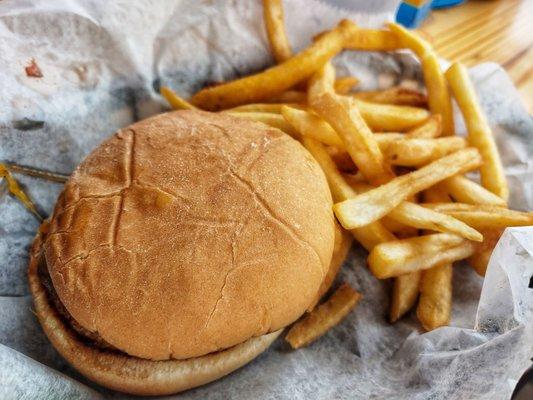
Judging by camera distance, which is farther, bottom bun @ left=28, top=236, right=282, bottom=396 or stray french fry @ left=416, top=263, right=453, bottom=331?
stray french fry @ left=416, top=263, right=453, bottom=331

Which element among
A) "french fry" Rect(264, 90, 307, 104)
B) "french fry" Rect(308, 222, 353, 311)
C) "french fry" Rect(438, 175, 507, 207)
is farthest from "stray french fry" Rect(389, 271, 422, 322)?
"french fry" Rect(264, 90, 307, 104)

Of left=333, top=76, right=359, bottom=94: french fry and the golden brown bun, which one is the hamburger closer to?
the golden brown bun

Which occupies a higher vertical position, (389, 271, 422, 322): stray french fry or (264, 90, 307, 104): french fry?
(264, 90, 307, 104): french fry

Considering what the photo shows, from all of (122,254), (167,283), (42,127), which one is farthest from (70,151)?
(167,283)

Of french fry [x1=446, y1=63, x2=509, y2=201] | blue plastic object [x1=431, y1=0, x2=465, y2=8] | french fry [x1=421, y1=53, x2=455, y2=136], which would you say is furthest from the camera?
blue plastic object [x1=431, y1=0, x2=465, y2=8]

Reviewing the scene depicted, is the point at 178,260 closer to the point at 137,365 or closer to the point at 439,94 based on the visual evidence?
the point at 137,365

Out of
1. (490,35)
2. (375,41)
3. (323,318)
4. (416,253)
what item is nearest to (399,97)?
(375,41)
